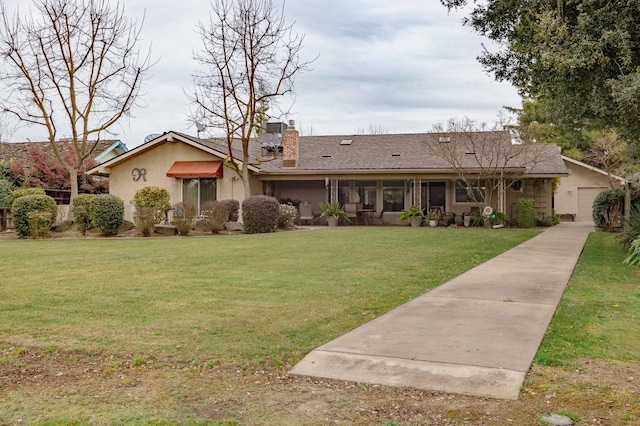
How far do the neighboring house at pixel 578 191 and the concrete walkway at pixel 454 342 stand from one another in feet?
82.2

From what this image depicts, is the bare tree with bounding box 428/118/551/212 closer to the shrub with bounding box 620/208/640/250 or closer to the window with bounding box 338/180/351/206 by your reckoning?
the window with bounding box 338/180/351/206

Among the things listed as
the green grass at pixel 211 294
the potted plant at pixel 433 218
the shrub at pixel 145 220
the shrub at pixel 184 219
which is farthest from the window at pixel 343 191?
the green grass at pixel 211 294

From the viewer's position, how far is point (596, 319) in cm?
575

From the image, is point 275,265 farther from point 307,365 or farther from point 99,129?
point 99,129

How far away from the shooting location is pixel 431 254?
11.6 m

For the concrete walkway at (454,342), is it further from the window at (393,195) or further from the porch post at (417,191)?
the window at (393,195)

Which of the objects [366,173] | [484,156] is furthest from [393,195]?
[484,156]

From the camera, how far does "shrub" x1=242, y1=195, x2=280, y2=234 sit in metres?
18.7

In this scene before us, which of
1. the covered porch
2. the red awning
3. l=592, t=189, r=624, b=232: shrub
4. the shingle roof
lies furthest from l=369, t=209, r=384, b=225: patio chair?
l=592, t=189, r=624, b=232: shrub

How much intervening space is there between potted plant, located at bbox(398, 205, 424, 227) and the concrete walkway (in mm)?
15227

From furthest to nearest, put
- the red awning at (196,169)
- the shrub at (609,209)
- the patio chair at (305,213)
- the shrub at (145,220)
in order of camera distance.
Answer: the patio chair at (305,213), the red awning at (196,169), the shrub at (609,209), the shrub at (145,220)

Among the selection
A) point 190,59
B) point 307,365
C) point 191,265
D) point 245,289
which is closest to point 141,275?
point 191,265

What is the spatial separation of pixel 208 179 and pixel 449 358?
21.2m

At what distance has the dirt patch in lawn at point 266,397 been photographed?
335 cm
